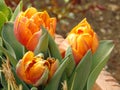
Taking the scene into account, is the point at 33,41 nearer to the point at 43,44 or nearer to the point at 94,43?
the point at 43,44

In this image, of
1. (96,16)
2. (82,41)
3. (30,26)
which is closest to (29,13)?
(30,26)

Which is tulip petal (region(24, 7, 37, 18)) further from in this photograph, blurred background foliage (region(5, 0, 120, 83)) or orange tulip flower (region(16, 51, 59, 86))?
blurred background foliage (region(5, 0, 120, 83))

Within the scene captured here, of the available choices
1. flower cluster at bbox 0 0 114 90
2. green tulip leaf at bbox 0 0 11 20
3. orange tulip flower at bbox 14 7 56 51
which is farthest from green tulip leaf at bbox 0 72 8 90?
green tulip leaf at bbox 0 0 11 20

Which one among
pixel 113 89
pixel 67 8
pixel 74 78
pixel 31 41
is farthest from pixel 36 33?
pixel 67 8

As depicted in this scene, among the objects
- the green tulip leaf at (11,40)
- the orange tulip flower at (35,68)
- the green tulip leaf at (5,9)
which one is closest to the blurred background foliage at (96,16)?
the green tulip leaf at (5,9)

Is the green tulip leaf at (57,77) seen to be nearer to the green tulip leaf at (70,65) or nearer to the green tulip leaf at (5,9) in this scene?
the green tulip leaf at (70,65)

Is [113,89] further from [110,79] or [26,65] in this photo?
[26,65]
